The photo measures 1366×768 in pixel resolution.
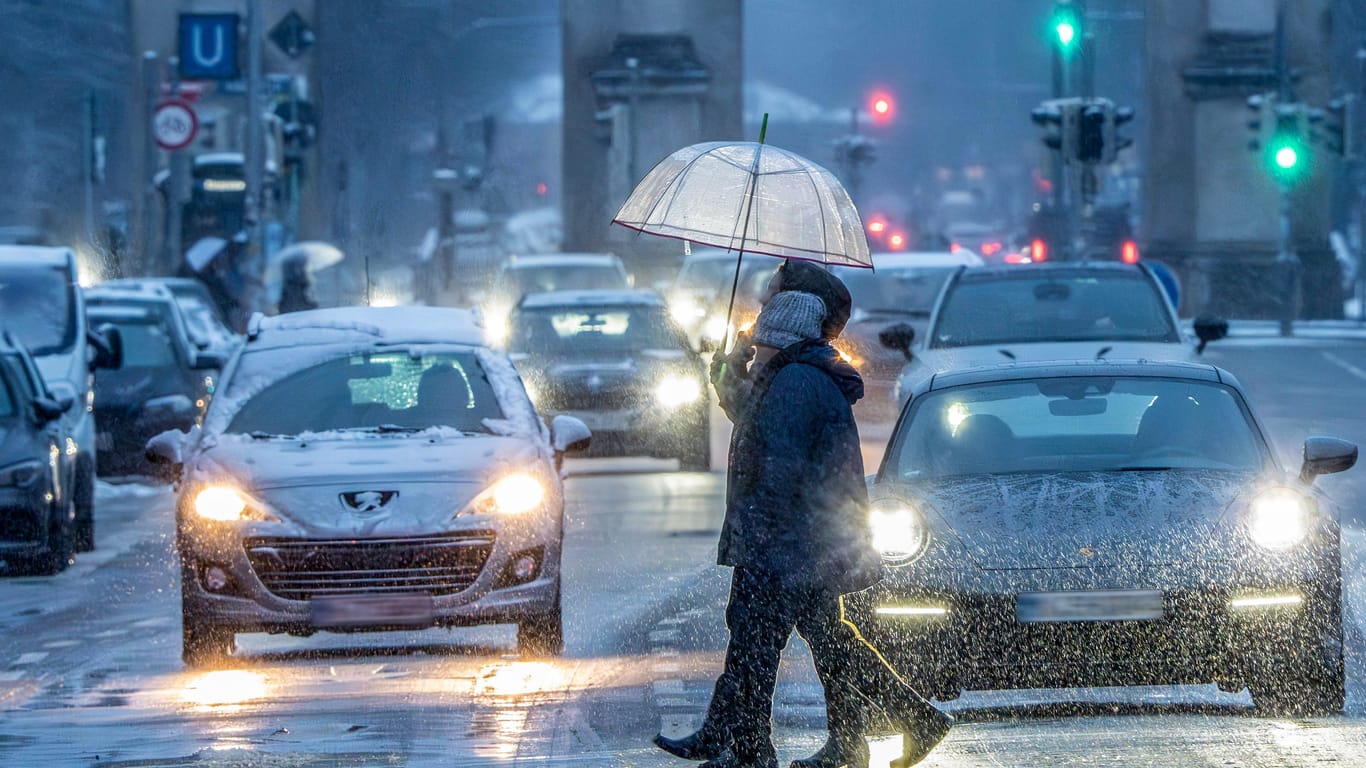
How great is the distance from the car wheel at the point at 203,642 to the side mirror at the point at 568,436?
64.6 inches

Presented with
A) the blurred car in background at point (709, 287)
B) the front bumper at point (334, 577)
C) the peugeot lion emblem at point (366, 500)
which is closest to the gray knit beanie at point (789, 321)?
the front bumper at point (334, 577)

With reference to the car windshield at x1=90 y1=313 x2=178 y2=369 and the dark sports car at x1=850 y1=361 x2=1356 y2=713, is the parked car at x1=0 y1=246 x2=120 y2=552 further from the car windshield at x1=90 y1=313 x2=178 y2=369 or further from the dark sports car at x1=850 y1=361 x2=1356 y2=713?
the dark sports car at x1=850 y1=361 x2=1356 y2=713

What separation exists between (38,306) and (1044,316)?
6757 mm

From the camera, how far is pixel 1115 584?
7.78 meters

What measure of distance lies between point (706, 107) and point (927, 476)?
39219 mm

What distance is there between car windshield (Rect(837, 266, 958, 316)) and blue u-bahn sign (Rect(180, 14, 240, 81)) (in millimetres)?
15231

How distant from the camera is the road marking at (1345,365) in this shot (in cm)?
2945

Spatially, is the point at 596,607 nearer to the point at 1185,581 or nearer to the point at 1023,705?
the point at 1023,705

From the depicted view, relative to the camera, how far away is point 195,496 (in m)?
9.87

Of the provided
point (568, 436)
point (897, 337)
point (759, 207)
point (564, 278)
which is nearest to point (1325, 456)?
point (759, 207)

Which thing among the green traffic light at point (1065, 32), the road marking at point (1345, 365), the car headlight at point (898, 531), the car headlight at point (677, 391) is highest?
the green traffic light at point (1065, 32)

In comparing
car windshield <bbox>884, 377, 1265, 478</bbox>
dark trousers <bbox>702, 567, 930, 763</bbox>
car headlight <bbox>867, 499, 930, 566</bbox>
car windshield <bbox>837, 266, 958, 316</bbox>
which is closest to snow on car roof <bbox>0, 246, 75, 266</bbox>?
car windshield <bbox>837, 266, 958, 316</bbox>

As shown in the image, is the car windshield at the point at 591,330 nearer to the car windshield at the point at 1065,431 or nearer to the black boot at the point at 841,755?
the car windshield at the point at 1065,431

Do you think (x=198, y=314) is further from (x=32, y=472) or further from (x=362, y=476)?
(x=362, y=476)
